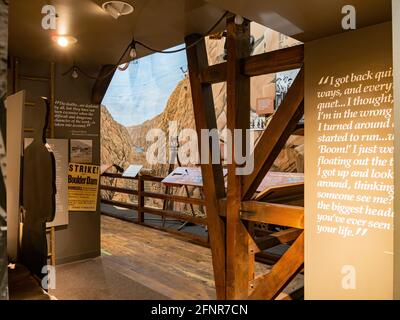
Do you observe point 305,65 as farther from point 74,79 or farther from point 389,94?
point 74,79

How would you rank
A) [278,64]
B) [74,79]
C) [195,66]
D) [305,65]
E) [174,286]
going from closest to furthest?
[305,65] < [278,64] < [195,66] < [174,286] < [74,79]

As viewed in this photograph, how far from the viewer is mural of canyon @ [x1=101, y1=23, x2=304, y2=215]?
20.9 feet

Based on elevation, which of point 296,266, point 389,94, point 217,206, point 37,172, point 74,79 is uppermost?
point 74,79

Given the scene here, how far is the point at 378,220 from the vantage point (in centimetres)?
192

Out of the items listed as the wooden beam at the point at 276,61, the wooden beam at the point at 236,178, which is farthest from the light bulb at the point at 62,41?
the wooden beam at the point at 276,61

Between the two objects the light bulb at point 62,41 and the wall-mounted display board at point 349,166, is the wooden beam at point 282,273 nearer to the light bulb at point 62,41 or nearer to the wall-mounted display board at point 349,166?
the wall-mounted display board at point 349,166

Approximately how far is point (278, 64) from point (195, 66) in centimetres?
80

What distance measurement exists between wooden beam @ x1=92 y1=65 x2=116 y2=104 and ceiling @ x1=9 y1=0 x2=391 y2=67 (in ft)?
0.47

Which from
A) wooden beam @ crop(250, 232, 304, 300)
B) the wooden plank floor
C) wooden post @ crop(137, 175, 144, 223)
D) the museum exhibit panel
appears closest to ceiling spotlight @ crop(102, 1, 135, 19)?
the museum exhibit panel

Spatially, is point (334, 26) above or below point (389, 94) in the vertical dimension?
above

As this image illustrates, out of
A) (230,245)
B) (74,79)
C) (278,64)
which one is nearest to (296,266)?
(230,245)

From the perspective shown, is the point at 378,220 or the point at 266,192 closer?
the point at 378,220

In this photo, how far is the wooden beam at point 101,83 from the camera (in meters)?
Result: 4.34
